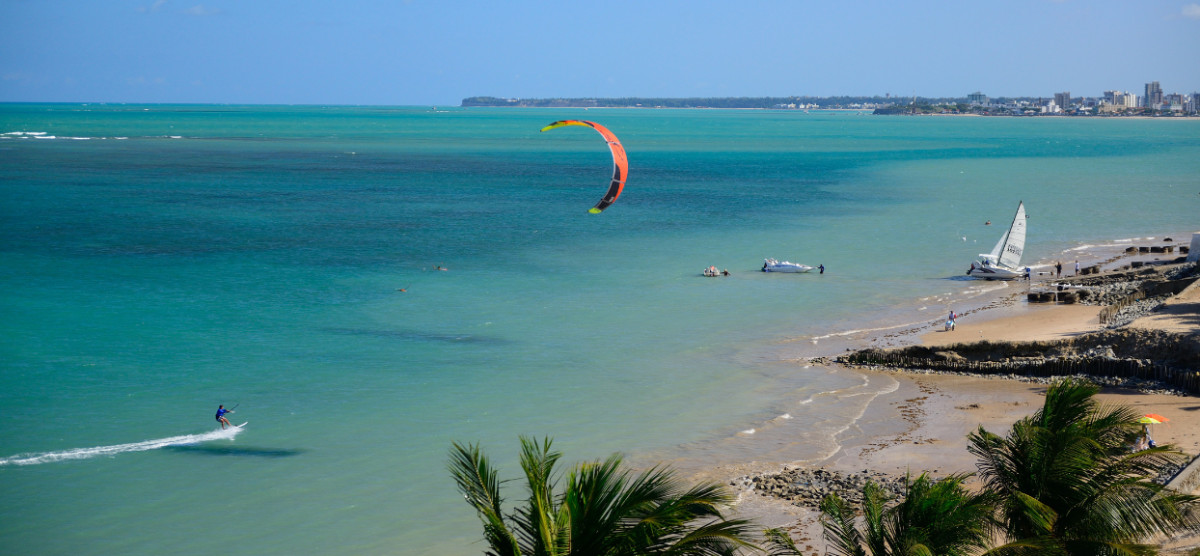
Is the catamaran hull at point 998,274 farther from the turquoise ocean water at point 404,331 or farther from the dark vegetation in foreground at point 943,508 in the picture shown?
the dark vegetation in foreground at point 943,508

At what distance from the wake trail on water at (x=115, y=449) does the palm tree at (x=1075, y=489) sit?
18.9 meters

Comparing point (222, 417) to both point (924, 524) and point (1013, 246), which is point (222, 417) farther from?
point (1013, 246)

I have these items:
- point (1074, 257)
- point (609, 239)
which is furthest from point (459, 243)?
point (1074, 257)

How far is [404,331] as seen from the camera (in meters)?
36.2

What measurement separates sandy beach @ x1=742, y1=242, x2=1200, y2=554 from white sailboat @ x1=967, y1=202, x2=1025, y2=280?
428 inches

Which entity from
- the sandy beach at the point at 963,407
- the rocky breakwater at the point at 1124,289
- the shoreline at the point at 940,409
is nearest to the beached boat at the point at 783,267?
the rocky breakwater at the point at 1124,289

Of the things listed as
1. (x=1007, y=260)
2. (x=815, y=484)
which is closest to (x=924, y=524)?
(x=815, y=484)

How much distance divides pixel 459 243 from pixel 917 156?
105959 millimetres

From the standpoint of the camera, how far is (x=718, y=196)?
87.8 meters

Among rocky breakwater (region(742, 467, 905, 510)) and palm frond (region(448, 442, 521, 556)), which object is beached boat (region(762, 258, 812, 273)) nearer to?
rocky breakwater (region(742, 467, 905, 510))

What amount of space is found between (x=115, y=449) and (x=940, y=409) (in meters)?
20.7

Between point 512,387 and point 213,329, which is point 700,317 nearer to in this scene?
point 512,387

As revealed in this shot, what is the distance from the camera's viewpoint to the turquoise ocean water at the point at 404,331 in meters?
21.4

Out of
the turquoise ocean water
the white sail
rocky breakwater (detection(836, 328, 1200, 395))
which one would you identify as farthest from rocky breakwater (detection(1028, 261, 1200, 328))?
the turquoise ocean water
